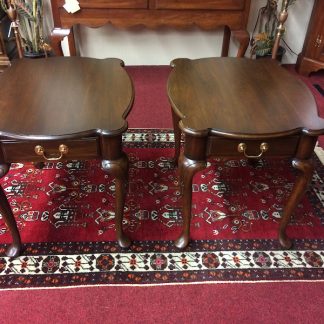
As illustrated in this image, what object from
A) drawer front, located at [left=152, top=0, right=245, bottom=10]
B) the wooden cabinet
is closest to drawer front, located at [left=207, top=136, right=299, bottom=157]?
drawer front, located at [left=152, top=0, right=245, bottom=10]

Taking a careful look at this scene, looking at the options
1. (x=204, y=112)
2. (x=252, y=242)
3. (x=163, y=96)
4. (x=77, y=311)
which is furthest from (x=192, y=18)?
(x=77, y=311)

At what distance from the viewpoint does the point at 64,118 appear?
1195 millimetres

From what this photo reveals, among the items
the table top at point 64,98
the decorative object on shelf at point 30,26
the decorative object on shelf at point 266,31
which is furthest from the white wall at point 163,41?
the table top at point 64,98

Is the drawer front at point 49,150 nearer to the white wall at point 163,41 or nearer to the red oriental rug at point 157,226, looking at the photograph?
the red oriental rug at point 157,226

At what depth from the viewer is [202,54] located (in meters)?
3.01

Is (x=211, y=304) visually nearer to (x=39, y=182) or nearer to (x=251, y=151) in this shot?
(x=251, y=151)

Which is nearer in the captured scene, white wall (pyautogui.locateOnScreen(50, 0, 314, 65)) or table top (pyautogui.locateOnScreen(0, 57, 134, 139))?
table top (pyautogui.locateOnScreen(0, 57, 134, 139))

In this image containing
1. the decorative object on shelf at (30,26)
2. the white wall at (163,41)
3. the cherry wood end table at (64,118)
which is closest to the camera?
the cherry wood end table at (64,118)

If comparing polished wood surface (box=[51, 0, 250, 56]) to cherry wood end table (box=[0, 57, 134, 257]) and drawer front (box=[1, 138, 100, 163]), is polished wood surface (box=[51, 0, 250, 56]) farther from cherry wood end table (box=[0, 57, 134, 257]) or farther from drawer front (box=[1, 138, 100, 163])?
drawer front (box=[1, 138, 100, 163])

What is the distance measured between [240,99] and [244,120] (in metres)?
0.17

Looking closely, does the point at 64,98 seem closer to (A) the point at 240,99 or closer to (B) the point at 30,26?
(A) the point at 240,99

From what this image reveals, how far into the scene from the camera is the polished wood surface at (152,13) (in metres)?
2.26

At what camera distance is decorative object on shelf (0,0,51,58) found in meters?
2.46

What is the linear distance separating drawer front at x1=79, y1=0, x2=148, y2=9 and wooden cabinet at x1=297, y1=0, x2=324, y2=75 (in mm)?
1351
